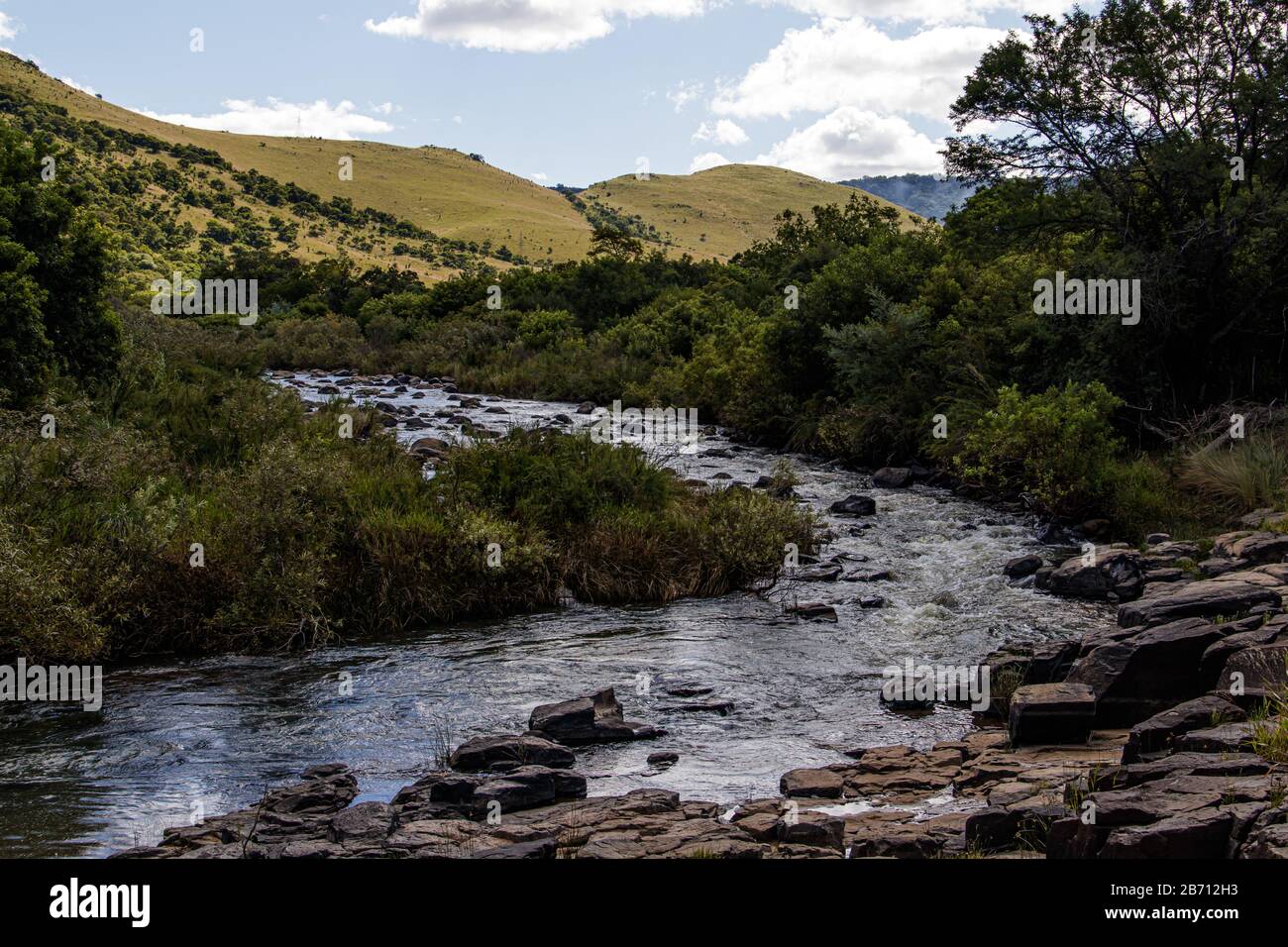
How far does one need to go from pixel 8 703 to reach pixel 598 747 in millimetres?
5484

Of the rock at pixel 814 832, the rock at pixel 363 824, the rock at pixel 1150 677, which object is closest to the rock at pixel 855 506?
the rock at pixel 1150 677

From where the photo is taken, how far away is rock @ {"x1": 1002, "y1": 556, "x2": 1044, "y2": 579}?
14289 millimetres

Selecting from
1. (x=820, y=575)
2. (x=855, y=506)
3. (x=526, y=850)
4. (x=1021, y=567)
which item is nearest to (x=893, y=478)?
(x=855, y=506)

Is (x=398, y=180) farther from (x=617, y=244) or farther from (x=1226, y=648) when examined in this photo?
(x=1226, y=648)

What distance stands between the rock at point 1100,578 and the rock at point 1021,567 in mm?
526

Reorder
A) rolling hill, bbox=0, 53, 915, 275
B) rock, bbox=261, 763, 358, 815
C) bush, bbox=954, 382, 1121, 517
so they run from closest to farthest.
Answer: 1. rock, bbox=261, 763, 358, 815
2. bush, bbox=954, 382, 1121, 517
3. rolling hill, bbox=0, 53, 915, 275

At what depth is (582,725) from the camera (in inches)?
346

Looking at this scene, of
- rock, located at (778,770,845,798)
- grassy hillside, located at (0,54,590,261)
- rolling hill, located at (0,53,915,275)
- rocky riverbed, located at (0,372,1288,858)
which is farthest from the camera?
grassy hillside, located at (0,54,590,261)

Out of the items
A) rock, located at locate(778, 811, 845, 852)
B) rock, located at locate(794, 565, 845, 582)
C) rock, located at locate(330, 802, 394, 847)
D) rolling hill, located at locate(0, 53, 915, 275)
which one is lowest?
rock, located at locate(330, 802, 394, 847)

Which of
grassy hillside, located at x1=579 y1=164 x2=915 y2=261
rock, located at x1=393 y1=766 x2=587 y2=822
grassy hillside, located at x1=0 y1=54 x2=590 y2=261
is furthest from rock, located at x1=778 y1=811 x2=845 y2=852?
grassy hillside, located at x1=579 y1=164 x2=915 y2=261

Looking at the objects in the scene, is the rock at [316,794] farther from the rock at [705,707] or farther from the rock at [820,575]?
the rock at [820,575]

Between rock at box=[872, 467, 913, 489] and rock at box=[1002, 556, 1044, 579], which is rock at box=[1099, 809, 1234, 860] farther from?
rock at box=[872, 467, 913, 489]

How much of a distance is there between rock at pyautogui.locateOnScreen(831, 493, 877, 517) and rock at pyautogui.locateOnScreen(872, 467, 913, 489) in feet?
7.83

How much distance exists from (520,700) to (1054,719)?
15.8 ft
